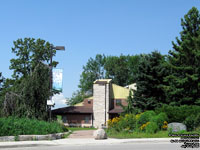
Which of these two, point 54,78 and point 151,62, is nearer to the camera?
point 54,78

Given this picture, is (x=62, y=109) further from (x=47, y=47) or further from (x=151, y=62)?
(x=151, y=62)

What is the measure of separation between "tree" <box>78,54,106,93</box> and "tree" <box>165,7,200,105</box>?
44.7 meters

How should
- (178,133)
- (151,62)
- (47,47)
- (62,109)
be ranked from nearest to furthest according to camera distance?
(178,133) → (151,62) → (47,47) → (62,109)

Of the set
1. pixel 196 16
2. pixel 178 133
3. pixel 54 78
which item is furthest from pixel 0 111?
pixel 196 16

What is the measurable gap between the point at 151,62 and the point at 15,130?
21.4m

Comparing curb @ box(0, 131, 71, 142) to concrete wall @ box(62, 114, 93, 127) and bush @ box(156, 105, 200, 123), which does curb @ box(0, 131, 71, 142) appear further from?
concrete wall @ box(62, 114, 93, 127)

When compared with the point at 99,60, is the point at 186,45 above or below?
below

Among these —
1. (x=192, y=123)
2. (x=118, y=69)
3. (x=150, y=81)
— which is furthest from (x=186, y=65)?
(x=118, y=69)

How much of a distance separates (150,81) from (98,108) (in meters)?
15.0

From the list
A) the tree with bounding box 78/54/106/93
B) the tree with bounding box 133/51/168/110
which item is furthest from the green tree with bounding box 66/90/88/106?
the tree with bounding box 133/51/168/110

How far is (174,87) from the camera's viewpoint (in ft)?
107

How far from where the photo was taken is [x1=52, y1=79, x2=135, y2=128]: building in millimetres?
47219

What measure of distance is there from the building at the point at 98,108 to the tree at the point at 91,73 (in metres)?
24.5

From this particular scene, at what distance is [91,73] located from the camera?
78312 mm
